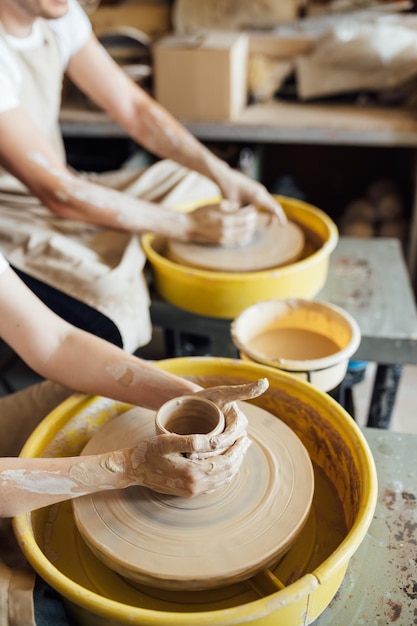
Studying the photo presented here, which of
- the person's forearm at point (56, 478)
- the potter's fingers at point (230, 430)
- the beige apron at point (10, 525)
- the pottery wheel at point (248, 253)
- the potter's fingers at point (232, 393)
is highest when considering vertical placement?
the potter's fingers at point (232, 393)

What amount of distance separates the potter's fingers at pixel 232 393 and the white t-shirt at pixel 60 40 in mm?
1229

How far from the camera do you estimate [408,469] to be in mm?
1344

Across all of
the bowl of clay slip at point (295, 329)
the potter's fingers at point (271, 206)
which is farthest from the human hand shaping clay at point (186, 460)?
the potter's fingers at point (271, 206)

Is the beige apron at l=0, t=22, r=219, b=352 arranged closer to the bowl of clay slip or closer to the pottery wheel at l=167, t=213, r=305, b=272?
the pottery wheel at l=167, t=213, r=305, b=272

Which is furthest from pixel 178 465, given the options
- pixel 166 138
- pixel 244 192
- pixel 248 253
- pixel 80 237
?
pixel 166 138

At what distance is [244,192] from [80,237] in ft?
1.92

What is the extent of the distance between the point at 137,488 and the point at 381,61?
9.13 ft

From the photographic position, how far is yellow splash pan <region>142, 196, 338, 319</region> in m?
1.84

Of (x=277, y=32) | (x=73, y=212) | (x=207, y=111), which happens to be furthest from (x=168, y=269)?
(x=277, y=32)

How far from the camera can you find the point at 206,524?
3.70 feet

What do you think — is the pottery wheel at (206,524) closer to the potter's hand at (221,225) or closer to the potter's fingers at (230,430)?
the potter's fingers at (230,430)

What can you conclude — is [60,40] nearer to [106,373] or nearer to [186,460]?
[106,373]

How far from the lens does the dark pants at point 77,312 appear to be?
1.72m

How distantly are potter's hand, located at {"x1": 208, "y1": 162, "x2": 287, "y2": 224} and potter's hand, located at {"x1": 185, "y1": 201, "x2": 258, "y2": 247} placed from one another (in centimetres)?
13
